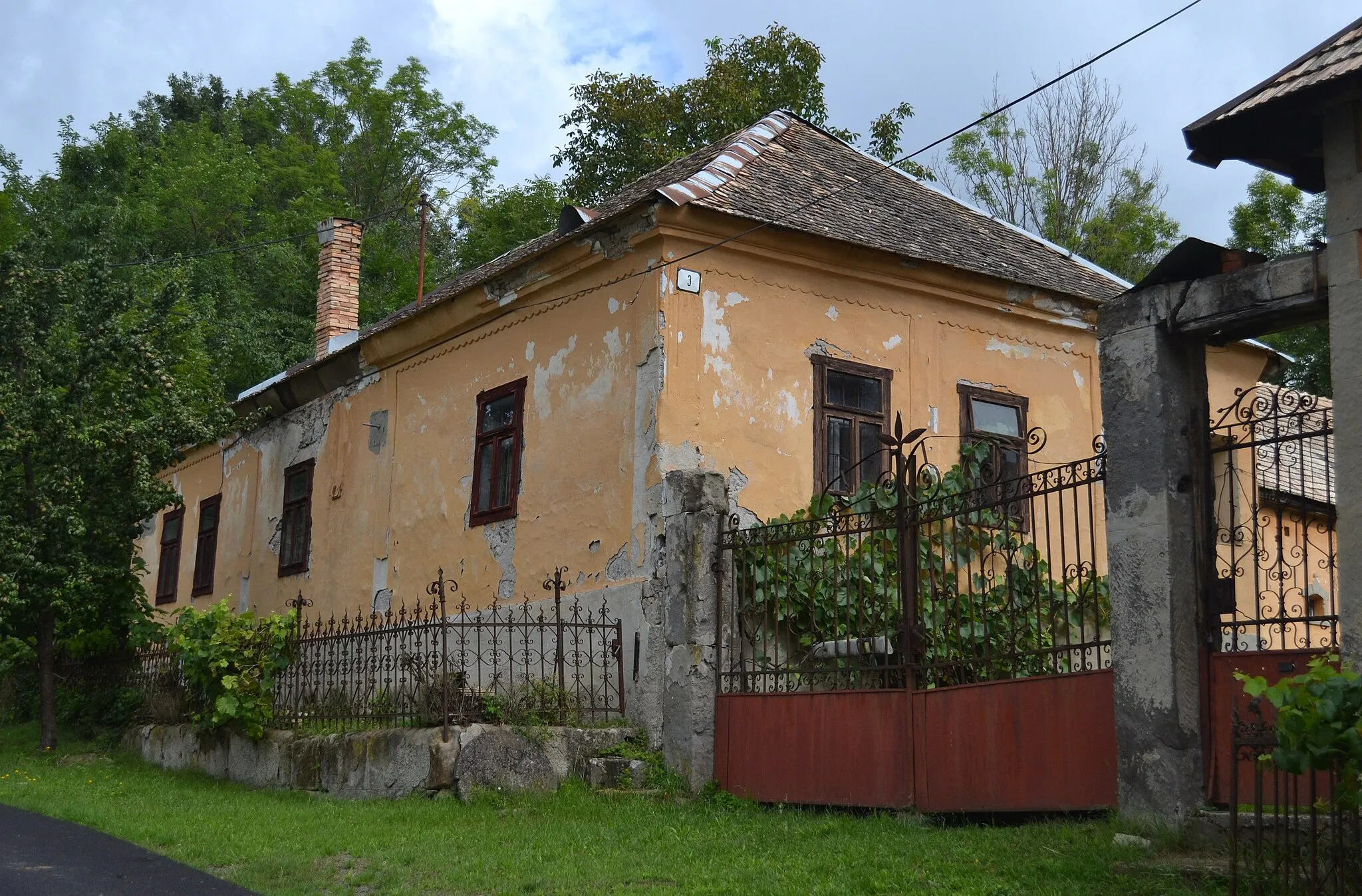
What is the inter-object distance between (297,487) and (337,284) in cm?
374

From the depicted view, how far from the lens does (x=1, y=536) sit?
14406 millimetres

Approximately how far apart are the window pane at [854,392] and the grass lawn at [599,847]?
15.3 ft

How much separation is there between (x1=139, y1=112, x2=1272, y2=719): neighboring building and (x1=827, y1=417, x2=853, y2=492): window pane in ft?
0.09

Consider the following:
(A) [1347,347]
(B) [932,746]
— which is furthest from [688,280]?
(A) [1347,347]

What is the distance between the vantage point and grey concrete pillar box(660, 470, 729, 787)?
34.6 feet

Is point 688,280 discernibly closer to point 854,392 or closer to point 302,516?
point 854,392

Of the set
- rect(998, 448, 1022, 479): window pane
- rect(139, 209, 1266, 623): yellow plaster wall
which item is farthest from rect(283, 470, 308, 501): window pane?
rect(998, 448, 1022, 479): window pane

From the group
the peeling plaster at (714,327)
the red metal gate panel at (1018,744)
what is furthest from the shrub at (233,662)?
the red metal gate panel at (1018,744)

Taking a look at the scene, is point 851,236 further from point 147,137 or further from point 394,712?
point 147,137

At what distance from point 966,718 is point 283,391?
12457mm

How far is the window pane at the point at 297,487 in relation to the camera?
720 inches

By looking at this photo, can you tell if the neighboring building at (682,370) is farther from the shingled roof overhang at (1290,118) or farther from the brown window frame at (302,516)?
the shingled roof overhang at (1290,118)

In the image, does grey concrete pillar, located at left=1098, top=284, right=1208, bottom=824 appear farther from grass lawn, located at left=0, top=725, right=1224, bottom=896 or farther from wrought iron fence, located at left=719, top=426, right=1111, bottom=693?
grass lawn, located at left=0, top=725, right=1224, bottom=896

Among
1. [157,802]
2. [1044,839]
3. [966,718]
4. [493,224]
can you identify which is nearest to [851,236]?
[966,718]
